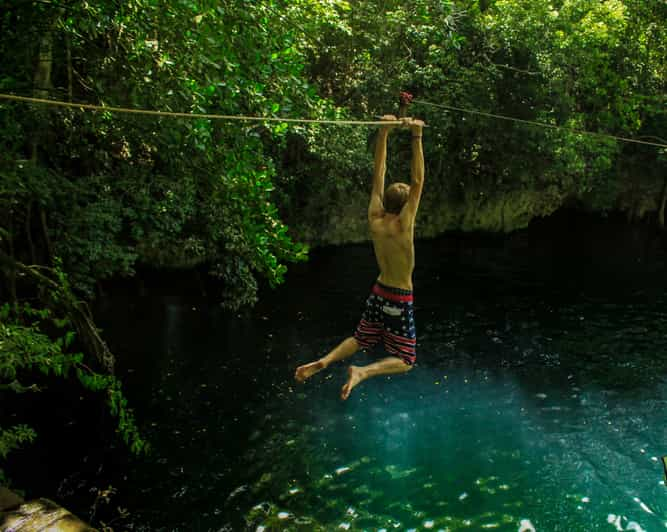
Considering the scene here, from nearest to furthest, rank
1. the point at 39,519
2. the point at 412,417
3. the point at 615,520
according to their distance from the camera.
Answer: the point at 39,519
the point at 615,520
the point at 412,417

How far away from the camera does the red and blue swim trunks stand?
4.98m

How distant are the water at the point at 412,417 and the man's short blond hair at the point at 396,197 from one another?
138 inches

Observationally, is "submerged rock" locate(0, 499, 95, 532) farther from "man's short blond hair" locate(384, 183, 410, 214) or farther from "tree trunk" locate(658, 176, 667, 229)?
"tree trunk" locate(658, 176, 667, 229)

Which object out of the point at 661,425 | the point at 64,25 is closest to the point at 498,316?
the point at 661,425

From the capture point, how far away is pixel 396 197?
15.5 ft

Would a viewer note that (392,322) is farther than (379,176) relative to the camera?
Yes

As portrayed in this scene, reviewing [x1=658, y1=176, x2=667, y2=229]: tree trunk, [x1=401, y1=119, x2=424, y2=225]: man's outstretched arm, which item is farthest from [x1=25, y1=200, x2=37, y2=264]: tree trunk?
[x1=658, y1=176, x2=667, y2=229]: tree trunk

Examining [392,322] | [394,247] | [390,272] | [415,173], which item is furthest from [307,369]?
[415,173]

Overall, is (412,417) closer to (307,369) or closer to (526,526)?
(526,526)

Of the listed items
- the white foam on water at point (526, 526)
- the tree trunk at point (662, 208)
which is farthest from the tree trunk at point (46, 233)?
the tree trunk at point (662, 208)

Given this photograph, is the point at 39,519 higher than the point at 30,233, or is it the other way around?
the point at 30,233

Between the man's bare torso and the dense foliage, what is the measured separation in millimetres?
2061

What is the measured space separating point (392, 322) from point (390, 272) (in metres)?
0.42

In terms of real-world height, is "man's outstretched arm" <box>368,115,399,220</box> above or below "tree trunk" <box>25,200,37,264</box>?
above
